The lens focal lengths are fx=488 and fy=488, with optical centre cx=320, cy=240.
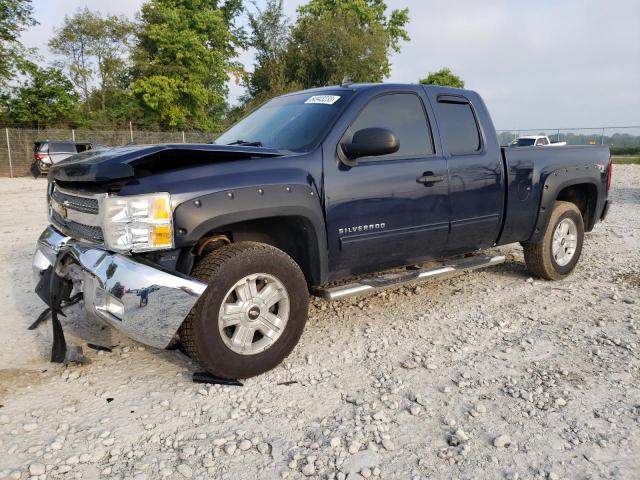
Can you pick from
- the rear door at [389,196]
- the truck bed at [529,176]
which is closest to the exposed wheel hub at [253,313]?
the rear door at [389,196]

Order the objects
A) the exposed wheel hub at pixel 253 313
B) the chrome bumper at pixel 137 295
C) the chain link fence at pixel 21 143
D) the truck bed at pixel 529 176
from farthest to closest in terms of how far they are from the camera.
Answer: the chain link fence at pixel 21 143 → the truck bed at pixel 529 176 → the exposed wheel hub at pixel 253 313 → the chrome bumper at pixel 137 295

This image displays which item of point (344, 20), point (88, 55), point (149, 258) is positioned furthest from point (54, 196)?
point (344, 20)

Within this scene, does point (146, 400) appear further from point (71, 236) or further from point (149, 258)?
point (71, 236)

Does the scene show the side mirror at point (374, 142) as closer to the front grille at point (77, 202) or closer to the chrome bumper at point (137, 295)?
the chrome bumper at point (137, 295)

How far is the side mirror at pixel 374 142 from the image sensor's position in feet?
A: 10.6

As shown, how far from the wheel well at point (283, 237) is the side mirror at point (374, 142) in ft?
2.01

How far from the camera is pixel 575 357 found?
3408mm

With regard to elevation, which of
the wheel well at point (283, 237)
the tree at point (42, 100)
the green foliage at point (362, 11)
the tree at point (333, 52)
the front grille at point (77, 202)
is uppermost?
the green foliage at point (362, 11)

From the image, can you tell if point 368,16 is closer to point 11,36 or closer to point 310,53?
point 310,53

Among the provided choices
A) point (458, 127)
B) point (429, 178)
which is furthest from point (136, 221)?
point (458, 127)

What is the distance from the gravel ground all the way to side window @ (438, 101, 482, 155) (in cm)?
144

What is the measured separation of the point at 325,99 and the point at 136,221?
1.84m

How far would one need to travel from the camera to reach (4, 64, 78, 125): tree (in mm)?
25422

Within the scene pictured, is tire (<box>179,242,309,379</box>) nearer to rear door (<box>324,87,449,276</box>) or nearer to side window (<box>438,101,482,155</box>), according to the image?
rear door (<box>324,87,449,276</box>)
